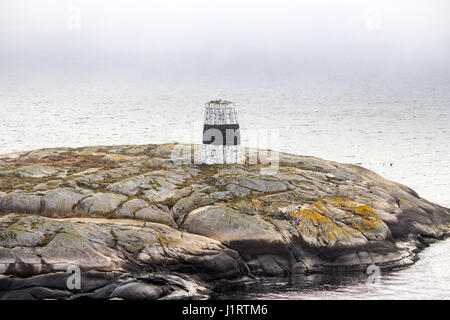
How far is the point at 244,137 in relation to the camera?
261 ft

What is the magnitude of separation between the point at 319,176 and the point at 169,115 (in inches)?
2843

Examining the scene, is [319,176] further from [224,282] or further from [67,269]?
[67,269]

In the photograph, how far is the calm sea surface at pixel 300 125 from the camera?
93.8 feet

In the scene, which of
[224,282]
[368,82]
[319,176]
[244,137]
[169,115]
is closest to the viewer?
[224,282]

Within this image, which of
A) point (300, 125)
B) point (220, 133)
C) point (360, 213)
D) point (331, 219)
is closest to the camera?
point (331, 219)

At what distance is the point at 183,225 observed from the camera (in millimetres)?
29984

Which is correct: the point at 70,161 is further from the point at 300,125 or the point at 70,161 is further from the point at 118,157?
the point at 300,125

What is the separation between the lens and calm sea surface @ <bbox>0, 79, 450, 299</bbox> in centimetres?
2859

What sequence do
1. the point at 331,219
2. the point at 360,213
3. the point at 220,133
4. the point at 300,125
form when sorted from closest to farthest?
the point at 331,219 < the point at 360,213 < the point at 220,133 < the point at 300,125

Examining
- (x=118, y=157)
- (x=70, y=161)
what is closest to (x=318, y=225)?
(x=118, y=157)

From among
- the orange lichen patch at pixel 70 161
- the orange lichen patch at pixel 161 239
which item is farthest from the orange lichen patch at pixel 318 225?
the orange lichen patch at pixel 70 161

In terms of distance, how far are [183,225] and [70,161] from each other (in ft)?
35.1

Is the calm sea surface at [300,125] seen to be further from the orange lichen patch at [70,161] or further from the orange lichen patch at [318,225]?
the orange lichen patch at [70,161]
